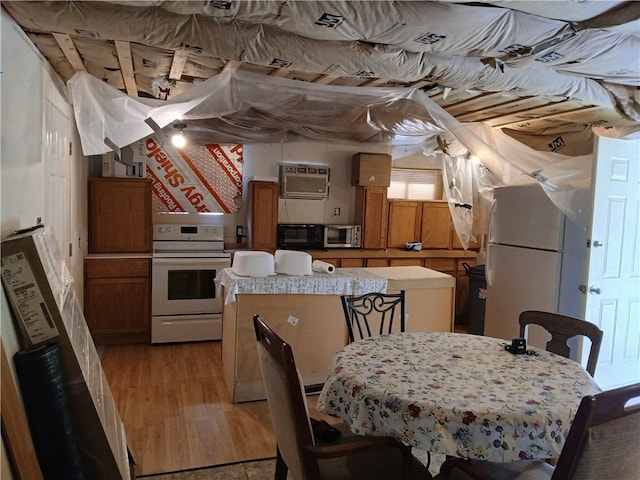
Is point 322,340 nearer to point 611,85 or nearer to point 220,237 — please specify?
point 220,237

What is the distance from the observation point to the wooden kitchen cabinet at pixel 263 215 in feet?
17.1

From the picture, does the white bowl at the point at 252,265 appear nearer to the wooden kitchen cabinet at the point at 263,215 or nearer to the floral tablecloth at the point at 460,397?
the floral tablecloth at the point at 460,397

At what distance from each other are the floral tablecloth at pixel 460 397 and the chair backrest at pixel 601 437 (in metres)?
0.22

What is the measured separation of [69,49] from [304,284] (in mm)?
2073

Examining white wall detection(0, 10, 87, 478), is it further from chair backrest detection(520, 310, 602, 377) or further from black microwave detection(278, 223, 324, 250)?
black microwave detection(278, 223, 324, 250)

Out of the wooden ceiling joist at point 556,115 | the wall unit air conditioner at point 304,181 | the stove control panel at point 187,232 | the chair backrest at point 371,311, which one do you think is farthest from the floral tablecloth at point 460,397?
the wall unit air conditioner at point 304,181

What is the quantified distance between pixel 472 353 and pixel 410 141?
3.04 meters

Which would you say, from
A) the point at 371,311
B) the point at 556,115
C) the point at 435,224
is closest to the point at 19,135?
the point at 371,311

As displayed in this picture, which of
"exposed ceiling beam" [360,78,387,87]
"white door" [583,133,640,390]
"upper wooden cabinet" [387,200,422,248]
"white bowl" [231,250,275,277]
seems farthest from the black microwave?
"white door" [583,133,640,390]

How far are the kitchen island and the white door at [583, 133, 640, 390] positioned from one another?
103 centimetres

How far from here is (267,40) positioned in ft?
7.51

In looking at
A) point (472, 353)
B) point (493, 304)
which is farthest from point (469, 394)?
point (493, 304)

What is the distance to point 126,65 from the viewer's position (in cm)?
309

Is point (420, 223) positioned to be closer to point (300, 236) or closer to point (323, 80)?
point (300, 236)
